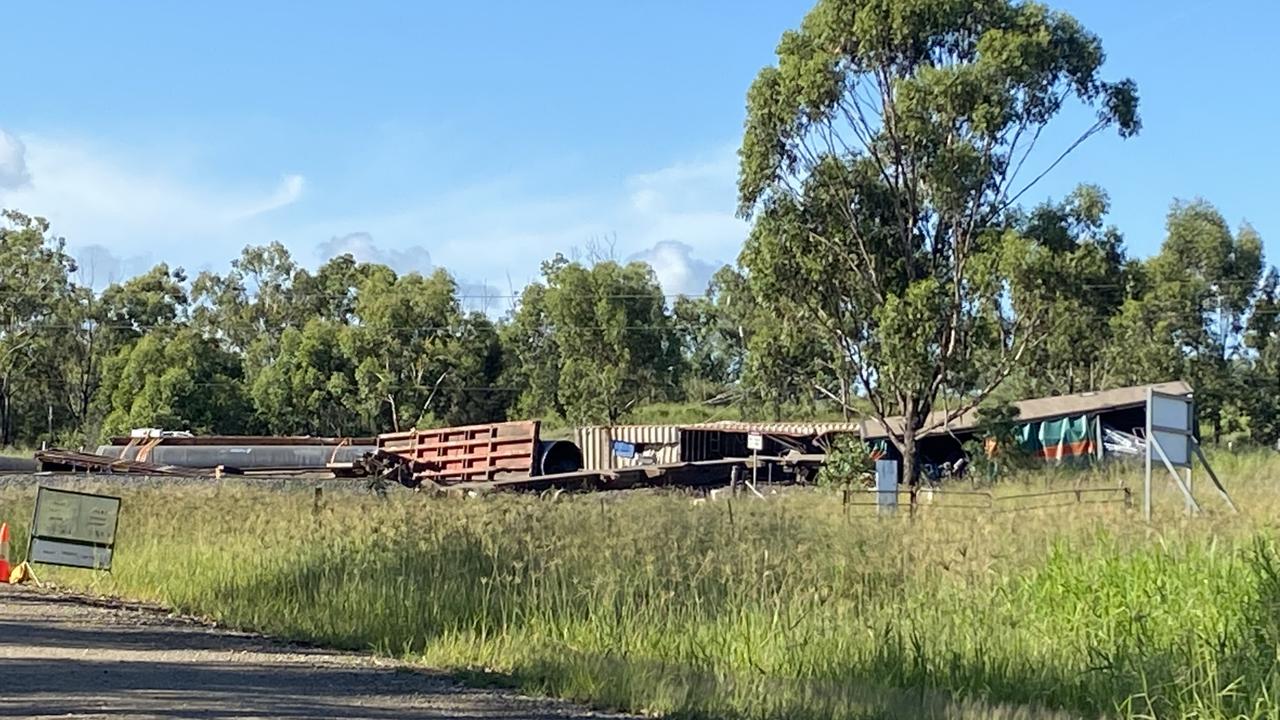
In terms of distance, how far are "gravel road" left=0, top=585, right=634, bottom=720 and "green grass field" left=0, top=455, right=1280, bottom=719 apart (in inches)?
19.4

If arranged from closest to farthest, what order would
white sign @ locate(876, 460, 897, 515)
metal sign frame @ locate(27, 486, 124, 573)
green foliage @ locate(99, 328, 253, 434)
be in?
metal sign frame @ locate(27, 486, 124, 573), white sign @ locate(876, 460, 897, 515), green foliage @ locate(99, 328, 253, 434)

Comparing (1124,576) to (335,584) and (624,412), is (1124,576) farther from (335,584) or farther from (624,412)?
(624,412)

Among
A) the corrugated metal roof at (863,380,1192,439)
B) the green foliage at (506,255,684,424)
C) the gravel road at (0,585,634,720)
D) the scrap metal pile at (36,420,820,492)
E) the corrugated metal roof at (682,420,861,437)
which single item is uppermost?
the green foliage at (506,255,684,424)

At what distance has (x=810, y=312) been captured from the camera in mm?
33062

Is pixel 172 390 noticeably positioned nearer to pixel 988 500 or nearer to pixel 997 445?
pixel 997 445

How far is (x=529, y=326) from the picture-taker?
72.9 metres

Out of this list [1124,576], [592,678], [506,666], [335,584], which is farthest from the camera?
[335,584]

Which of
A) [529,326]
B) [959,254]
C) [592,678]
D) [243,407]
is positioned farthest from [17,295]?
[592,678]

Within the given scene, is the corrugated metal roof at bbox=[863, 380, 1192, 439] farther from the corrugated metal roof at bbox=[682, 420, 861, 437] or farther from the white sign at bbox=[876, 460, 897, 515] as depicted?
the white sign at bbox=[876, 460, 897, 515]

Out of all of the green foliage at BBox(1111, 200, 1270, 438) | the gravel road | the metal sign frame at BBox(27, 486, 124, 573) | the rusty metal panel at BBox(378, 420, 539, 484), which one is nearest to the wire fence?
the gravel road

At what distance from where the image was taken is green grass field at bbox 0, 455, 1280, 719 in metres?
8.74

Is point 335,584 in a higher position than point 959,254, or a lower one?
lower

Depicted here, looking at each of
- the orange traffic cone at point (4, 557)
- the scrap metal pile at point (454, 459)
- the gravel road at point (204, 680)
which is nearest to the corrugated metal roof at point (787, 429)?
the scrap metal pile at point (454, 459)

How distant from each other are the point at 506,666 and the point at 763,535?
4.81 m
